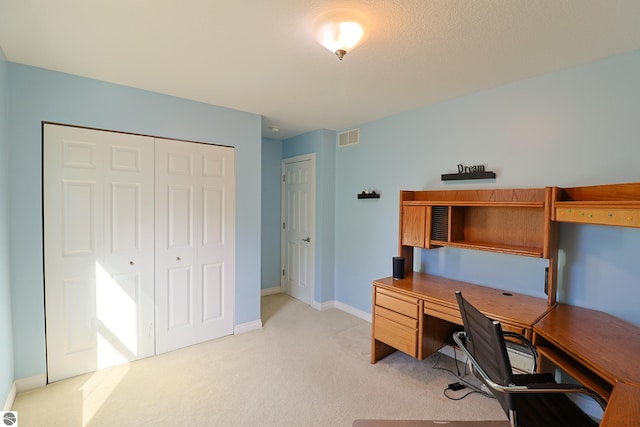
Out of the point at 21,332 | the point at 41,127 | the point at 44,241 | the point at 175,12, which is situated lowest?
the point at 21,332

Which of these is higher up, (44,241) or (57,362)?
(44,241)

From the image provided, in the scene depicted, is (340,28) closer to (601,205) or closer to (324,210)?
(601,205)

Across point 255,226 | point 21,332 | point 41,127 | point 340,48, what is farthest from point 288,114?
point 21,332

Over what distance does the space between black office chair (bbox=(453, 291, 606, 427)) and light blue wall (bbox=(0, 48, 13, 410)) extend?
291 centimetres

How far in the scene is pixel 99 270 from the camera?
8.05 feet

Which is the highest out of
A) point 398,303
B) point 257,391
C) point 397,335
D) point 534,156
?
point 534,156

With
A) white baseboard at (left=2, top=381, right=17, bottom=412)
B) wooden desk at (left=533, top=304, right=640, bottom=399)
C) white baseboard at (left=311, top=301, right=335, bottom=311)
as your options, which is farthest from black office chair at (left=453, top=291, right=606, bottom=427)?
white baseboard at (left=2, top=381, right=17, bottom=412)

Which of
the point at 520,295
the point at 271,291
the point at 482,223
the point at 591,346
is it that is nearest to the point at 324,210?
the point at 271,291

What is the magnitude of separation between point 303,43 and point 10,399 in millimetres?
3113

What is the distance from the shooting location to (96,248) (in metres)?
2.44

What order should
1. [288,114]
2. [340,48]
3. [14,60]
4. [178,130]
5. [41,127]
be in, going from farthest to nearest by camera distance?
[288,114] < [178,130] < [41,127] < [14,60] < [340,48]

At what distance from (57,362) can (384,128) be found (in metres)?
3.71

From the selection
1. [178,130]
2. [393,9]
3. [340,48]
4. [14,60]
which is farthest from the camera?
[178,130]

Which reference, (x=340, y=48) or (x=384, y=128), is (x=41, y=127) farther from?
(x=384, y=128)
